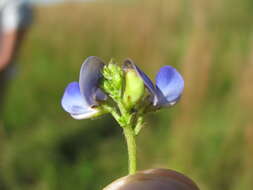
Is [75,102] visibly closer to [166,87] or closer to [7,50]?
[166,87]

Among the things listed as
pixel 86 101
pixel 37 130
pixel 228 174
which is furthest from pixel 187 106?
pixel 86 101

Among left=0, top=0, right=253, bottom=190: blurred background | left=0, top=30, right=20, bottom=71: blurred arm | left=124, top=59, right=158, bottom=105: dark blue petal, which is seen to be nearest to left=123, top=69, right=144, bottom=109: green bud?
left=124, top=59, right=158, bottom=105: dark blue petal

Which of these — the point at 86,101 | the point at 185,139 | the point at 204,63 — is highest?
the point at 86,101

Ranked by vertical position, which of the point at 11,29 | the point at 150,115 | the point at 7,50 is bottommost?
the point at 150,115

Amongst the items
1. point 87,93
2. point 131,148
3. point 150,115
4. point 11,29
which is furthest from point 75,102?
point 11,29

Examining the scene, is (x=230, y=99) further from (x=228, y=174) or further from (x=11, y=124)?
(x=11, y=124)
